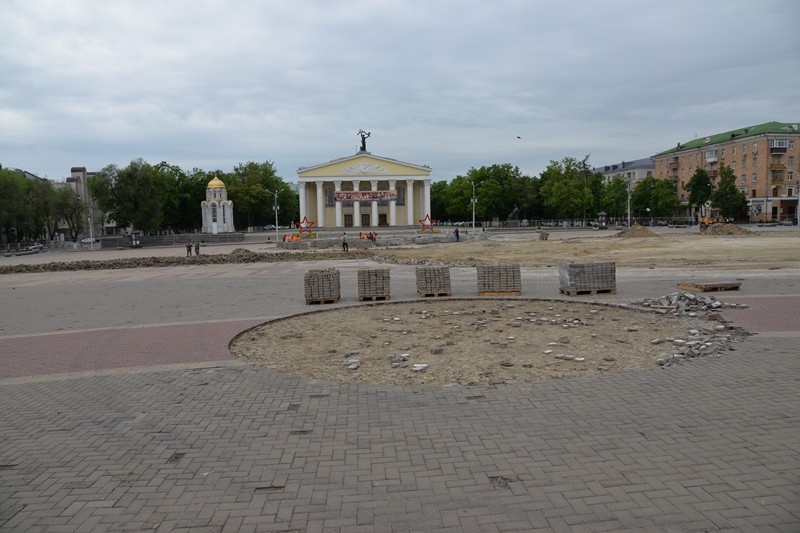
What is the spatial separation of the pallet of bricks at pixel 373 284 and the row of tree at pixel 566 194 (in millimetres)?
74387

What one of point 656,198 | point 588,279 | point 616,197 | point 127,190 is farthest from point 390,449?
point 616,197

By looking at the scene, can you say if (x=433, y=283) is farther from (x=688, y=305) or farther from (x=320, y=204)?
(x=320, y=204)

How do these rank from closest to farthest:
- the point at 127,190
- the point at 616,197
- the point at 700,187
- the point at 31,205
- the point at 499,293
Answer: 1. the point at 499,293
2. the point at 31,205
3. the point at 127,190
4. the point at 700,187
5. the point at 616,197

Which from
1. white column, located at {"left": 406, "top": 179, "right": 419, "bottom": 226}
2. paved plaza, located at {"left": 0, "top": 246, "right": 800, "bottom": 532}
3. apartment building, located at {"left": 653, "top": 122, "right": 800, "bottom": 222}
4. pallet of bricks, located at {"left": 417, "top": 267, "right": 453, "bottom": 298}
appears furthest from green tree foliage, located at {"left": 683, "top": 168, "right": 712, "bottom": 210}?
paved plaza, located at {"left": 0, "top": 246, "right": 800, "bottom": 532}

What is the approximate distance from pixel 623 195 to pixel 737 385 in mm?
101460

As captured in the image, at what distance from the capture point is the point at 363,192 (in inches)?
3745

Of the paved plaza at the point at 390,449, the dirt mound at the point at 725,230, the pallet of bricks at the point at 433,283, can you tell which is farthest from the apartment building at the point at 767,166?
the paved plaza at the point at 390,449

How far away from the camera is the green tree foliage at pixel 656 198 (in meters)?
94.8

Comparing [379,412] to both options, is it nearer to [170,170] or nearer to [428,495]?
[428,495]

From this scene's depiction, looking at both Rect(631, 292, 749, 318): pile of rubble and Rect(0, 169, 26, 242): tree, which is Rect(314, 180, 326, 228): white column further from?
Rect(631, 292, 749, 318): pile of rubble

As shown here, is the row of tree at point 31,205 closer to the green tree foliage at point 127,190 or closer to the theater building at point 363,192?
the green tree foliage at point 127,190

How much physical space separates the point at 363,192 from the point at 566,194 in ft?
114

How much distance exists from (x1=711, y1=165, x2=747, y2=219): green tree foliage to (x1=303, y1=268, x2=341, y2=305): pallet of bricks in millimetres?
84212

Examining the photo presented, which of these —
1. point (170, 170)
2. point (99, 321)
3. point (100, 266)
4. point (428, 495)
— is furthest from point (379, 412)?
point (170, 170)
